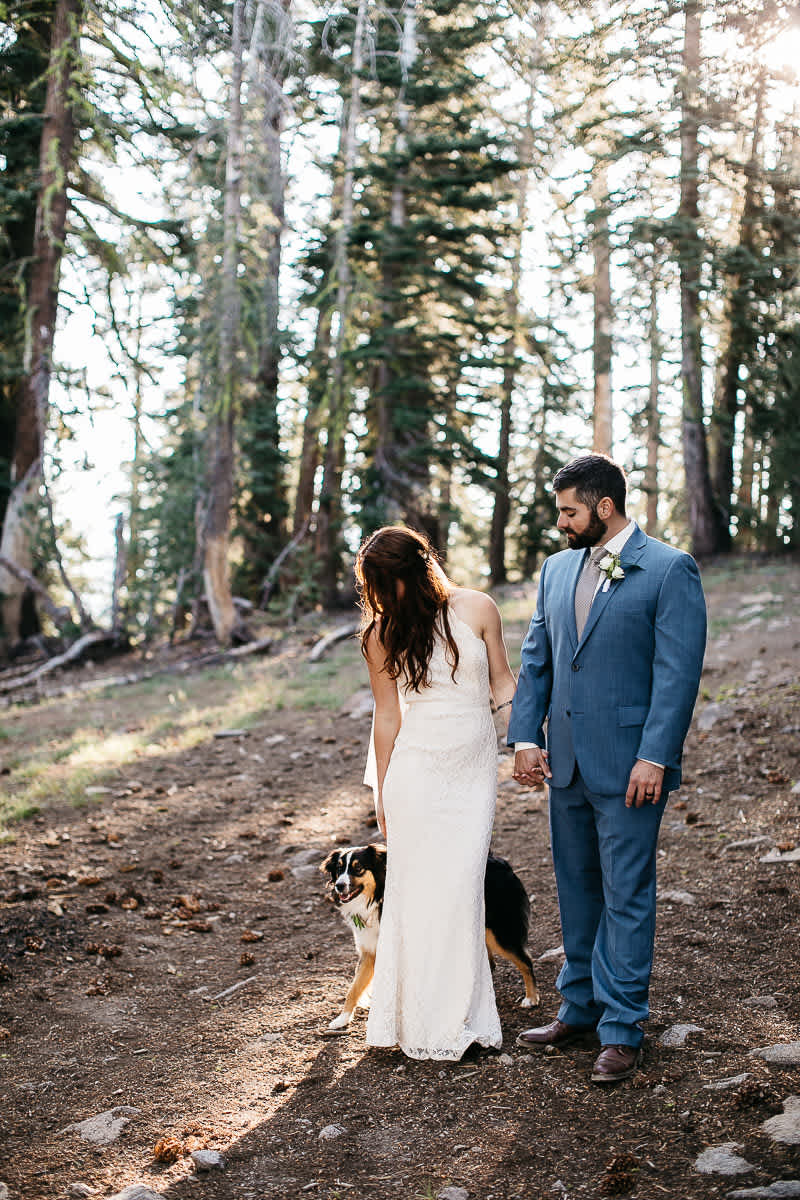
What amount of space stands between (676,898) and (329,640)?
10718mm

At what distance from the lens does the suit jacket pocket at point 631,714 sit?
4012 millimetres

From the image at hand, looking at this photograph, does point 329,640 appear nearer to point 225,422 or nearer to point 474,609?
point 225,422

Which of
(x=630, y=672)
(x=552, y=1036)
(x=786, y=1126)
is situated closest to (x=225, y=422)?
(x=630, y=672)

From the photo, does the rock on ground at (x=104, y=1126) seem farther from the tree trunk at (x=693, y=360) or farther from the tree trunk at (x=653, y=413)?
the tree trunk at (x=653, y=413)

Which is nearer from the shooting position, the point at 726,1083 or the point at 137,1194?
the point at 137,1194

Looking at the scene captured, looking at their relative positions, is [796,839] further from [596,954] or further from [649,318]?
[649,318]

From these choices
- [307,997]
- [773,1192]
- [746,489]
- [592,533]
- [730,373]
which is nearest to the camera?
[773,1192]

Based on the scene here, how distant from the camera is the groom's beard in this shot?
13.6 feet

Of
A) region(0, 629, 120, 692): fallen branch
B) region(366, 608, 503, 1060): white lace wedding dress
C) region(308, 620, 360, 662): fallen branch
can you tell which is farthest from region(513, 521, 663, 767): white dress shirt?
region(0, 629, 120, 692): fallen branch

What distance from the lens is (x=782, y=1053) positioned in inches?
151

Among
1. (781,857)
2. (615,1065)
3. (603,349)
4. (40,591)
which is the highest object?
(603,349)

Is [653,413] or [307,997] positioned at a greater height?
[653,413]

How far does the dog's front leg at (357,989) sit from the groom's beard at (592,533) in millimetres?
2096

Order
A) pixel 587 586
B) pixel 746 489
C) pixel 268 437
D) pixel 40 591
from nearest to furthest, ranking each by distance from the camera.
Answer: pixel 587 586 → pixel 40 591 → pixel 268 437 → pixel 746 489
